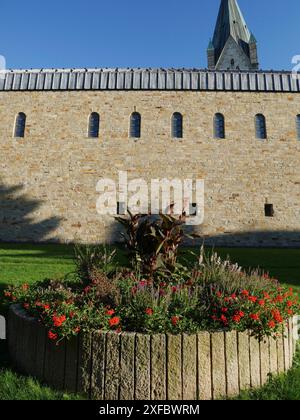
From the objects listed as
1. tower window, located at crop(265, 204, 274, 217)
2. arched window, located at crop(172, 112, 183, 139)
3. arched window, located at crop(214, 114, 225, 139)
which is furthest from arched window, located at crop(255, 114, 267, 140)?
arched window, located at crop(172, 112, 183, 139)

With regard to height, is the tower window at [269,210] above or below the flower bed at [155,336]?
Result: above

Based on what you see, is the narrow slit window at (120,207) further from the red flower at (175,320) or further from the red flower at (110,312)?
the red flower at (175,320)

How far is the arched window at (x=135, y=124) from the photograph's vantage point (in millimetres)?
15922

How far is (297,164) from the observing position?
15.6m

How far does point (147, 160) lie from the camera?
15.5 metres

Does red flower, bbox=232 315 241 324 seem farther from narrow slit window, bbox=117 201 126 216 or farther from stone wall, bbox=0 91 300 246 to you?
narrow slit window, bbox=117 201 126 216

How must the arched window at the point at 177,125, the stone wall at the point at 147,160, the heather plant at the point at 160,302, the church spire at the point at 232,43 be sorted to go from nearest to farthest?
the heather plant at the point at 160,302 → the stone wall at the point at 147,160 → the arched window at the point at 177,125 → the church spire at the point at 232,43

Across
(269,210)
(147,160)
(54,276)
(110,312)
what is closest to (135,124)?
(147,160)

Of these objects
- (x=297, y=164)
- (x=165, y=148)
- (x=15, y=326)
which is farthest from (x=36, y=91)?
(x=15, y=326)

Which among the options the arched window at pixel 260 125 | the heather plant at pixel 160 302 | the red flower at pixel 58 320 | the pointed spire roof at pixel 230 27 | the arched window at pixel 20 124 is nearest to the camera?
the red flower at pixel 58 320

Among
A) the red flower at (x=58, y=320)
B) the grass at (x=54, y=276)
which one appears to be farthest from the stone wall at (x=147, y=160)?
the red flower at (x=58, y=320)

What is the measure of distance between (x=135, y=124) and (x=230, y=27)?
109ft

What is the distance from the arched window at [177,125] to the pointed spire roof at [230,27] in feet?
100

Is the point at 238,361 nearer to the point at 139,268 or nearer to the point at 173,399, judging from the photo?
the point at 173,399
